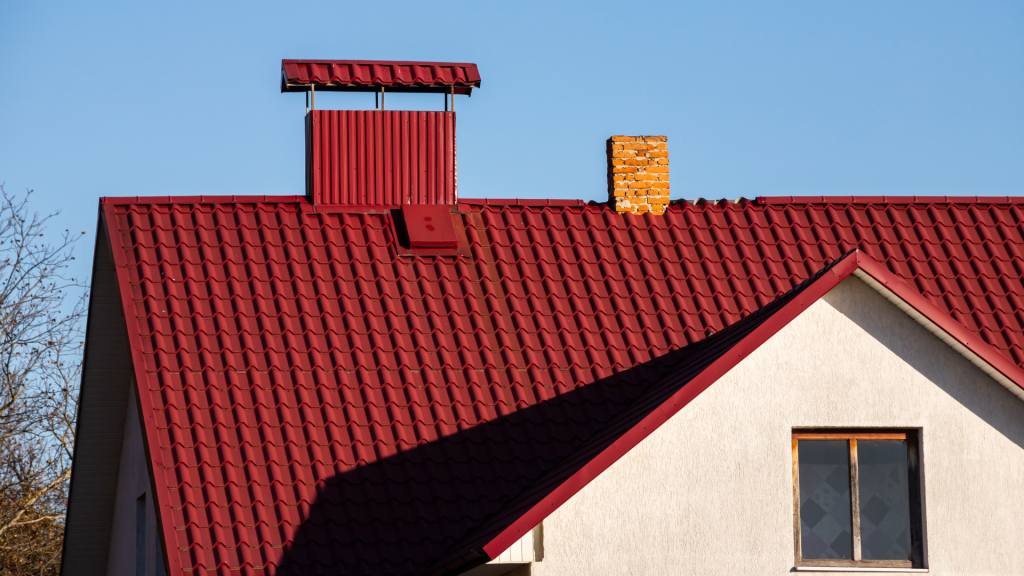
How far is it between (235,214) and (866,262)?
24.5ft

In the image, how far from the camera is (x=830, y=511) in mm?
9961

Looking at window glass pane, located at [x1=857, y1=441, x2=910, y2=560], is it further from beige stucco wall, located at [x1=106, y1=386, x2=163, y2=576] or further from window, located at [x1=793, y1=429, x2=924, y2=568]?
beige stucco wall, located at [x1=106, y1=386, x2=163, y2=576]

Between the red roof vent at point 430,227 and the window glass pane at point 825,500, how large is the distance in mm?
5337

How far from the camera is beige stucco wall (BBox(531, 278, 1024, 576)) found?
32.1 feet

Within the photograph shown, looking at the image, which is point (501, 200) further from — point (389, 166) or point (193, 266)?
point (193, 266)

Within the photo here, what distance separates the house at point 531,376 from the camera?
32.3 feet

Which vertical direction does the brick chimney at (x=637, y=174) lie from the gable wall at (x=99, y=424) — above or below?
above

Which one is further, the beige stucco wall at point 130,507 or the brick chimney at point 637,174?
the brick chimney at point 637,174

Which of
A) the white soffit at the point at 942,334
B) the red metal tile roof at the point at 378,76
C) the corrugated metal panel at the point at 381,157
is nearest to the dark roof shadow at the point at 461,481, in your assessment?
the white soffit at the point at 942,334

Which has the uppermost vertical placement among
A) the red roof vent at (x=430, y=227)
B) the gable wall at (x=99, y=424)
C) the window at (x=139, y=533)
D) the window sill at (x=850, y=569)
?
the red roof vent at (x=430, y=227)

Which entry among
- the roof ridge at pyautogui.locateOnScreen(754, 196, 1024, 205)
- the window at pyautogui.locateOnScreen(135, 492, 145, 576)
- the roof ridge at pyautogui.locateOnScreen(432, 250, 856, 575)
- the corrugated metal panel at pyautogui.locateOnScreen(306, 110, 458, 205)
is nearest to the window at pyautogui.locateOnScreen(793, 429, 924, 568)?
the roof ridge at pyautogui.locateOnScreen(432, 250, 856, 575)

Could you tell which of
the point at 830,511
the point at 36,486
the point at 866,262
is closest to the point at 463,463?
the point at 830,511

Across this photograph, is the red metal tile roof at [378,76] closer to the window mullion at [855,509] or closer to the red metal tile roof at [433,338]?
the red metal tile roof at [433,338]

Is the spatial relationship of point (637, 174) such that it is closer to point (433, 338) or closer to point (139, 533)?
point (433, 338)
